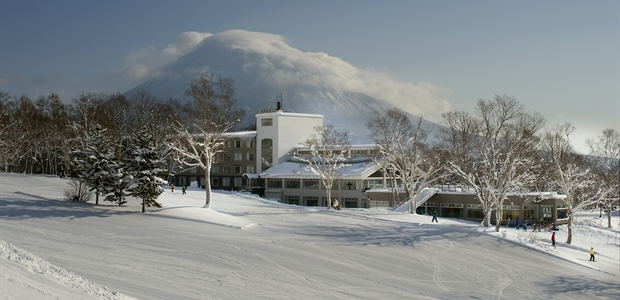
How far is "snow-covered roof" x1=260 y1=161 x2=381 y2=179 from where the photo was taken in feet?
213

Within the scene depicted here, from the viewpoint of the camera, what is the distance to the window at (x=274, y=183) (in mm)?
71562

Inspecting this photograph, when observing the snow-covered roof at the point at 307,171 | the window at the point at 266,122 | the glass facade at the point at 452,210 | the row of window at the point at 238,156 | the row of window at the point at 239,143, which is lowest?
the glass facade at the point at 452,210

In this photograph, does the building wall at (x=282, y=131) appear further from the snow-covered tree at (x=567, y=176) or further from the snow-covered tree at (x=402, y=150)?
the snow-covered tree at (x=567, y=176)

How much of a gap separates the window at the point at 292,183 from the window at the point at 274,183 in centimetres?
116

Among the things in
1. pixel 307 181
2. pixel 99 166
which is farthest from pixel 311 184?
pixel 99 166

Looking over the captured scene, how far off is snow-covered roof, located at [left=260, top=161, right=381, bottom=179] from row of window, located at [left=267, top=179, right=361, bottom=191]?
904 mm

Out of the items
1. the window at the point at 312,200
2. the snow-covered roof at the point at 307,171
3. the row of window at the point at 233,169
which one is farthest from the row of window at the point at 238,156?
the window at the point at 312,200

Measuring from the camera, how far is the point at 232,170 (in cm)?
8169

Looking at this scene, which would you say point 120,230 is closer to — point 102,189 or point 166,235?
point 166,235

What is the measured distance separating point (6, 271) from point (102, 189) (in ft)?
77.4

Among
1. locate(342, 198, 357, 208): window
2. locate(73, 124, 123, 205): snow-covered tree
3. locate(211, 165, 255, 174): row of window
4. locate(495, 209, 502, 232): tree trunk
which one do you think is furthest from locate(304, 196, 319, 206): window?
locate(73, 124, 123, 205): snow-covered tree

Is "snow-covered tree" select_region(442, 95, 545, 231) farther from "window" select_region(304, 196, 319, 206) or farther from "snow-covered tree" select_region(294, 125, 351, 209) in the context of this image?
"window" select_region(304, 196, 319, 206)

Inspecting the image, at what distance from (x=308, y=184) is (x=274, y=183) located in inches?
224

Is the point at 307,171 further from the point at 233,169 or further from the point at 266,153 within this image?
the point at 233,169
